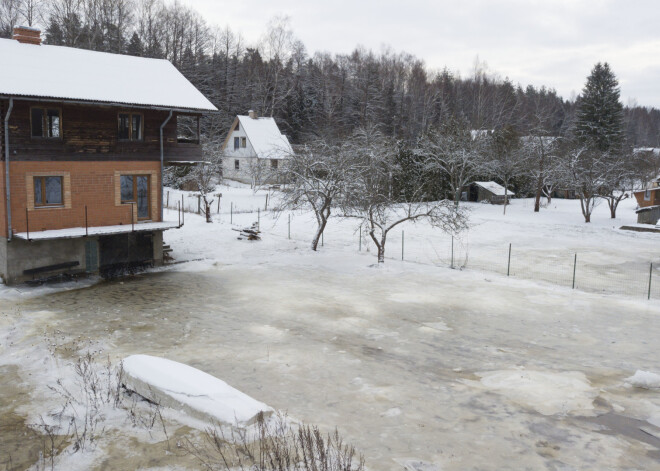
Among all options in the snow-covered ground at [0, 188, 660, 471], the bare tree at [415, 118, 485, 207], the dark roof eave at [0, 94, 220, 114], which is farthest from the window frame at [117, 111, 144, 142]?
the bare tree at [415, 118, 485, 207]

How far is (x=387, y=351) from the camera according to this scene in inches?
559

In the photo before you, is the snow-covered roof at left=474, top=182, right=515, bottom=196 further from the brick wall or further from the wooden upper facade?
the brick wall

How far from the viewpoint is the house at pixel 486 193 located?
52438 millimetres

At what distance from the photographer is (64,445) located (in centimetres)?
898

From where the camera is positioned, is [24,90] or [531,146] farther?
[531,146]

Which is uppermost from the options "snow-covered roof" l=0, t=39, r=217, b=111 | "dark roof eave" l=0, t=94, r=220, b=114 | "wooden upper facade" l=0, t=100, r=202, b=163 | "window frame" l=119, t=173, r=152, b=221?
"snow-covered roof" l=0, t=39, r=217, b=111

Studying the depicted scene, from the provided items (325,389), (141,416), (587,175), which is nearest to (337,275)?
(325,389)

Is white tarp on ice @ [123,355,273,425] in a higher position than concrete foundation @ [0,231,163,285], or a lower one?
lower

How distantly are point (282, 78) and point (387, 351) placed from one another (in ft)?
212

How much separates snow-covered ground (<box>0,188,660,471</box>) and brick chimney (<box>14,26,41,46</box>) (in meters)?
11.2

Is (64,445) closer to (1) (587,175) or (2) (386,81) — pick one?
(1) (587,175)

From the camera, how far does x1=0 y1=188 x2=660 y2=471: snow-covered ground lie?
9.39 m

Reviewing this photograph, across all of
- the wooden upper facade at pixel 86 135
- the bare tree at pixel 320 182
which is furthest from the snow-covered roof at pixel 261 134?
the wooden upper facade at pixel 86 135

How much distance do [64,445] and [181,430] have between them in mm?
1954
